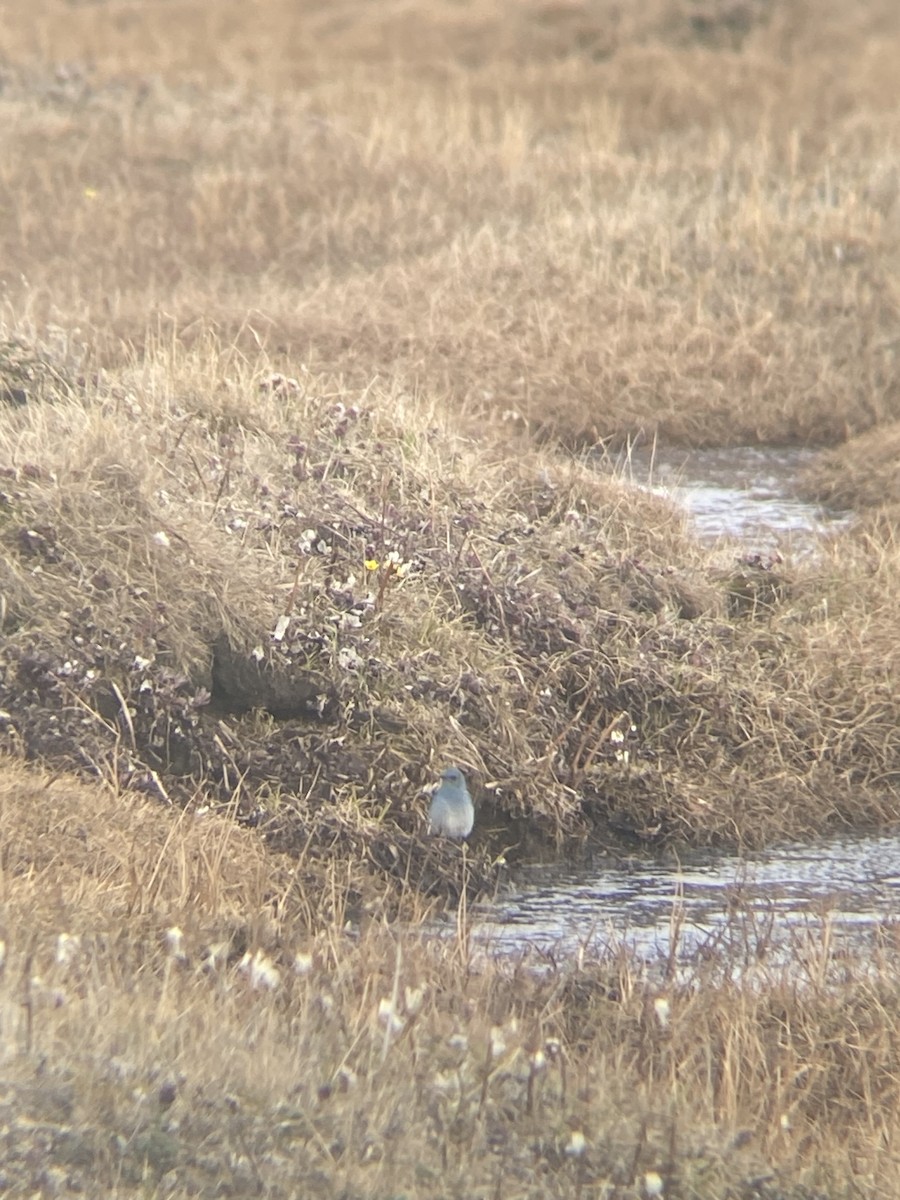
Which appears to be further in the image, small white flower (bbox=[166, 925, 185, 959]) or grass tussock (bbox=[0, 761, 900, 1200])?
small white flower (bbox=[166, 925, 185, 959])

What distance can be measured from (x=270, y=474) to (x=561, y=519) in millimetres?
1167

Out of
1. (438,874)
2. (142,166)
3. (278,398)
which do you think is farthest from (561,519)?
(142,166)

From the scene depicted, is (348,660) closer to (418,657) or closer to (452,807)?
(418,657)

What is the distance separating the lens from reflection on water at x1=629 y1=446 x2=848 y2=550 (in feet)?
28.7

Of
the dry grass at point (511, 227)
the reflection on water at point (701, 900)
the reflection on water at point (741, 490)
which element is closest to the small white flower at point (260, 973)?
the reflection on water at point (701, 900)

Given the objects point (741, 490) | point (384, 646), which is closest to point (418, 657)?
point (384, 646)

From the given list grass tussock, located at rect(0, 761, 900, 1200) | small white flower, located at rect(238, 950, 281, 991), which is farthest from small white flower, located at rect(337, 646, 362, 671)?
small white flower, located at rect(238, 950, 281, 991)

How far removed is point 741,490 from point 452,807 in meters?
4.48

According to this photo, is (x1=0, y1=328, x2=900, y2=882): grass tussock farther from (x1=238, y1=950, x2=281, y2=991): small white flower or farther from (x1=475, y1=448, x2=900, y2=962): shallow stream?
(x1=238, y1=950, x2=281, y2=991): small white flower

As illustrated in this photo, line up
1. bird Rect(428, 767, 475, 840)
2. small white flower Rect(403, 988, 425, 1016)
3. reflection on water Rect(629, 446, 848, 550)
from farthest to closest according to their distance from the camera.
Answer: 1. reflection on water Rect(629, 446, 848, 550)
2. bird Rect(428, 767, 475, 840)
3. small white flower Rect(403, 988, 425, 1016)

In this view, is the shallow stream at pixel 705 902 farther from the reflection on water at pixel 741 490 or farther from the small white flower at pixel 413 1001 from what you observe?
the reflection on water at pixel 741 490

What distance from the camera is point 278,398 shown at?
7613 millimetres

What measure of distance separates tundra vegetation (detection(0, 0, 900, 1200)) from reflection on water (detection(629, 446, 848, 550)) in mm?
185

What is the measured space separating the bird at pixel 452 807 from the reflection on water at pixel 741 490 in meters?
2.87
